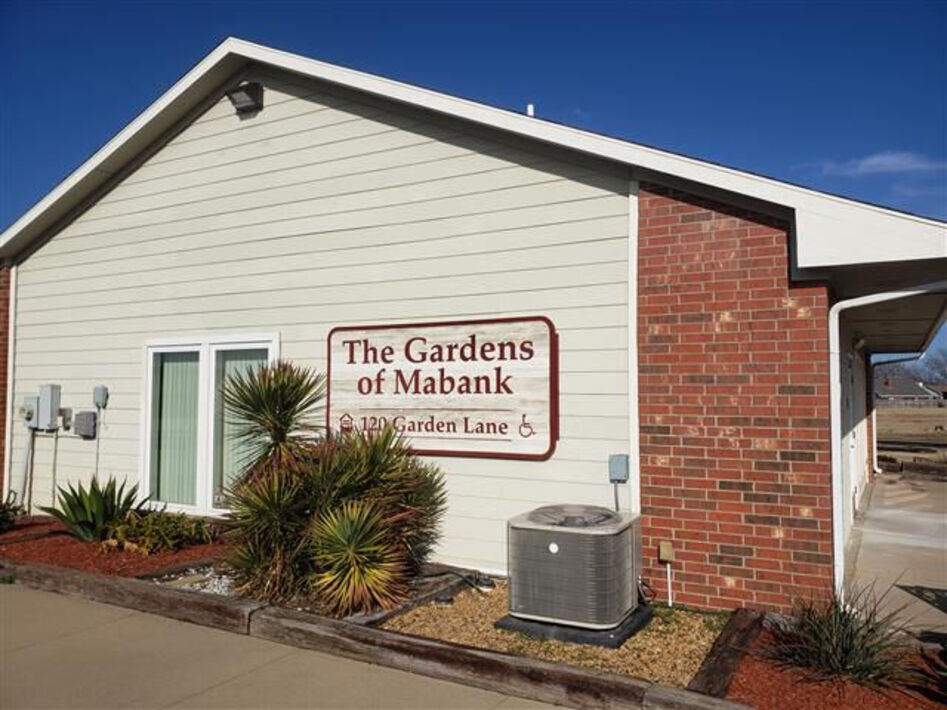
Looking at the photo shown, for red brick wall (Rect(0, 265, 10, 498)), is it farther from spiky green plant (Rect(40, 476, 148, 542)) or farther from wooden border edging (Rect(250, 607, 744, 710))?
wooden border edging (Rect(250, 607, 744, 710))

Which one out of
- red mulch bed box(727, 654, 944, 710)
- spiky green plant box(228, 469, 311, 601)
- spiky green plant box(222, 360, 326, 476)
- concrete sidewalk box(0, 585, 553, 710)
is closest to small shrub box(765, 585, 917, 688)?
red mulch bed box(727, 654, 944, 710)

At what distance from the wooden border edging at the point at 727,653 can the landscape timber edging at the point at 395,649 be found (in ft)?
0.70

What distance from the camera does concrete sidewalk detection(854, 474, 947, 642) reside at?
20.6 ft

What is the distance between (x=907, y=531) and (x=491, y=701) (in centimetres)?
813

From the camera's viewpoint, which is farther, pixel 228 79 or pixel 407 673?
pixel 228 79

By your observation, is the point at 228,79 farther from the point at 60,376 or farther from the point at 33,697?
the point at 33,697

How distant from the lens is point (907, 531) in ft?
33.1

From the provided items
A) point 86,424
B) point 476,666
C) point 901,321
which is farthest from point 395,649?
point 901,321

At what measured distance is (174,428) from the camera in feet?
31.3

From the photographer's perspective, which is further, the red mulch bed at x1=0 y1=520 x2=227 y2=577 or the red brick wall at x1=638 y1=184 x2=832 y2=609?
the red mulch bed at x1=0 y1=520 x2=227 y2=577

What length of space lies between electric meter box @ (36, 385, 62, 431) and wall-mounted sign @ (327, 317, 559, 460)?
4.81m

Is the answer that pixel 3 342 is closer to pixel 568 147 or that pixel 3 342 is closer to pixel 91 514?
pixel 91 514

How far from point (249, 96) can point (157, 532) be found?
5.13m

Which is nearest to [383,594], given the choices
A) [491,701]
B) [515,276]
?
[491,701]
